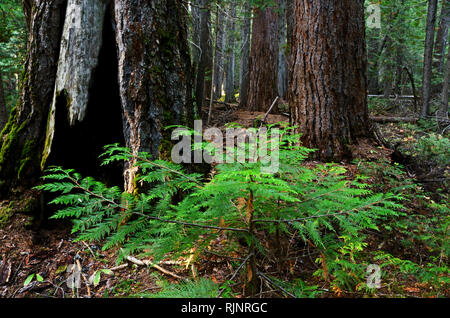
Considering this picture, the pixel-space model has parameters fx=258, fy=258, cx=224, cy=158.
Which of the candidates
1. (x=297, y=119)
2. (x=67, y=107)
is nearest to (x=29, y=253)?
(x=67, y=107)

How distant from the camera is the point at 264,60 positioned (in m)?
8.88

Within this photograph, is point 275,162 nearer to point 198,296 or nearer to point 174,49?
point 198,296

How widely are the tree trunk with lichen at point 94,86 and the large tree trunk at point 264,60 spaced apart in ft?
19.5

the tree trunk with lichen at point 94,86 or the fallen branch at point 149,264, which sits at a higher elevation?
the tree trunk with lichen at point 94,86

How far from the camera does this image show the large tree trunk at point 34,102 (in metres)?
3.18

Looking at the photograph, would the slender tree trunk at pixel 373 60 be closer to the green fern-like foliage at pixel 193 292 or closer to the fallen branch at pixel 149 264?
the fallen branch at pixel 149 264

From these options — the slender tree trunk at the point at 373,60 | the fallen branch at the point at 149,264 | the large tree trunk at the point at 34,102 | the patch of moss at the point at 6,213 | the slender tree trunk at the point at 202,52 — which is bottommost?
the fallen branch at the point at 149,264

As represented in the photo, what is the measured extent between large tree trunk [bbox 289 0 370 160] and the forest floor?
3.04ft

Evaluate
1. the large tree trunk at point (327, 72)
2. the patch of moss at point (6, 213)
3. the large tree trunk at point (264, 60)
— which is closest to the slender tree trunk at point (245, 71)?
the large tree trunk at point (264, 60)

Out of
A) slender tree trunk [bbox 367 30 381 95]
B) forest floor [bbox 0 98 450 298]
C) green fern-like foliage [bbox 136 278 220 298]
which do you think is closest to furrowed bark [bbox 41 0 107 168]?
forest floor [bbox 0 98 450 298]

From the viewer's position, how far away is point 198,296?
1.46 meters

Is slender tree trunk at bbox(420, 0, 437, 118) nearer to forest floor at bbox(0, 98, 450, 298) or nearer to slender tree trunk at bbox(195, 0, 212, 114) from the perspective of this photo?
forest floor at bbox(0, 98, 450, 298)

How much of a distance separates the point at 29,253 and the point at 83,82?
2.05 m

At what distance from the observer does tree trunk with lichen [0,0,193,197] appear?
2.83 metres
